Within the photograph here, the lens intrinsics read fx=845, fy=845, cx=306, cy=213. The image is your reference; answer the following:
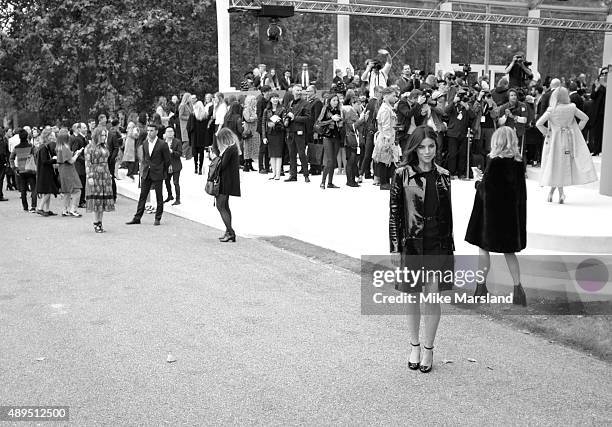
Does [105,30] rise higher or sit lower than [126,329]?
higher

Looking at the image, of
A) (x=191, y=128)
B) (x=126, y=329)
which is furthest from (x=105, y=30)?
(x=126, y=329)

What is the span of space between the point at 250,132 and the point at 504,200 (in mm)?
15043

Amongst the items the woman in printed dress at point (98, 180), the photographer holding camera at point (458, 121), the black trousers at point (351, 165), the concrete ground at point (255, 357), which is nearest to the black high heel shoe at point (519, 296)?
the concrete ground at point (255, 357)

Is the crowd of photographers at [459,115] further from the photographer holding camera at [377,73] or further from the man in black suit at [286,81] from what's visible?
the man in black suit at [286,81]

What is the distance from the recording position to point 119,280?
10.9m

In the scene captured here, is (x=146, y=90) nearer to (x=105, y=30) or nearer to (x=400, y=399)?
(x=105, y=30)

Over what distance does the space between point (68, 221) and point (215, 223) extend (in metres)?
3.37

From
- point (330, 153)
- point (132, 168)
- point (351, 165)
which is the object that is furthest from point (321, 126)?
Answer: point (132, 168)

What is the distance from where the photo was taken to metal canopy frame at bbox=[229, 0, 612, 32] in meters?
28.5

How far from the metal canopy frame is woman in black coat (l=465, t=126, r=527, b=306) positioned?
19.3m

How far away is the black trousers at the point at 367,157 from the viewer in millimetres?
19453

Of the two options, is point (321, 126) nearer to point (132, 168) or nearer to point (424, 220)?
point (132, 168)

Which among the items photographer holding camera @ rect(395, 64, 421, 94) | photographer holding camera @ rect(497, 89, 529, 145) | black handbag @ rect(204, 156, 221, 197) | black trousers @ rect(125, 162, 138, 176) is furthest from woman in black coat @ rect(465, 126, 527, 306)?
black trousers @ rect(125, 162, 138, 176)

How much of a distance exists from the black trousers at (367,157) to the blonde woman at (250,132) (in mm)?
3981
